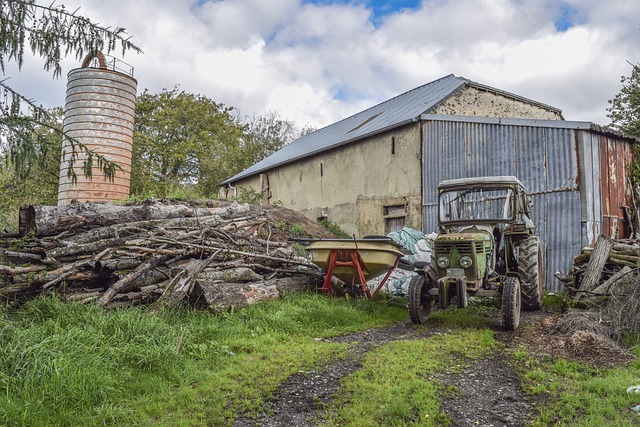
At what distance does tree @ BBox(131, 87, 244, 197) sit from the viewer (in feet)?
82.3

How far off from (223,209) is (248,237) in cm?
200

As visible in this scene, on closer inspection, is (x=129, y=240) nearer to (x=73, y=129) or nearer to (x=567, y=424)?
(x=567, y=424)

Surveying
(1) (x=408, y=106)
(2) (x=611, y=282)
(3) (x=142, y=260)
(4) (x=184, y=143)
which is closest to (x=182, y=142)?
(4) (x=184, y=143)

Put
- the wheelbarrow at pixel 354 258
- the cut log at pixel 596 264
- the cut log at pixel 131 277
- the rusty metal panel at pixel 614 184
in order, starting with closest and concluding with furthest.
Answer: the cut log at pixel 131 277 → the cut log at pixel 596 264 → the wheelbarrow at pixel 354 258 → the rusty metal panel at pixel 614 184

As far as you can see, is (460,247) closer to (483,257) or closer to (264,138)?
(483,257)

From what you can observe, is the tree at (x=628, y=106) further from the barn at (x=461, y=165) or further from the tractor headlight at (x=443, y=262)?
the tractor headlight at (x=443, y=262)

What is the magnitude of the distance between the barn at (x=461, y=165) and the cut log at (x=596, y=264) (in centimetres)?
194

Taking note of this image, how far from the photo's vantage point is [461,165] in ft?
38.6

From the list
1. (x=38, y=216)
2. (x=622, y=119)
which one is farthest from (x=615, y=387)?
(x=622, y=119)

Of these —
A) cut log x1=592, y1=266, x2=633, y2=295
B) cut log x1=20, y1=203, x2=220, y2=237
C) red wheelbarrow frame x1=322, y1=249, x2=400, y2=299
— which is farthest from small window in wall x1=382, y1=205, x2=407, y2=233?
cut log x1=592, y1=266, x2=633, y2=295

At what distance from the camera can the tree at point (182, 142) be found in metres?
25.1

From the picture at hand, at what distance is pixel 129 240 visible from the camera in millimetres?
7332

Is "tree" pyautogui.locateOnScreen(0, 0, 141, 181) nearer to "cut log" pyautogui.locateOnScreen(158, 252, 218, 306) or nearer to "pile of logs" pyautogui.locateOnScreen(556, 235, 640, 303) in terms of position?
"cut log" pyautogui.locateOnScreen(158, 252, 218, 306)

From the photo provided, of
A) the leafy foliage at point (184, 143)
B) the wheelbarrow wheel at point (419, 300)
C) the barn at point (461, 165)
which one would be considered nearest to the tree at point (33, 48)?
the wheelbarrow wheel at point (419, 300)
